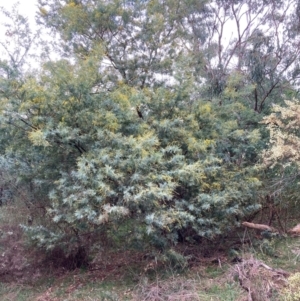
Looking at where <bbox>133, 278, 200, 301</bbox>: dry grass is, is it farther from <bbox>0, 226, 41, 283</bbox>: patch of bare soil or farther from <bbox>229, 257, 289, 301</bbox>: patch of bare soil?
<bbox>0, 226, 41, 283</bbox>: patch of bare soil

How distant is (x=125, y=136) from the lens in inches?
215

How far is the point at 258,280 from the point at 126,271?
107 inches

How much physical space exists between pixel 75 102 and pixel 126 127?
0.90m

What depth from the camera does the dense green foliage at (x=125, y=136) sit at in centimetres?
493

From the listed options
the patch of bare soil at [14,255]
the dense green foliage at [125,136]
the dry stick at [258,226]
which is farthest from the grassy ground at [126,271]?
the dense green foliage at [125,136]

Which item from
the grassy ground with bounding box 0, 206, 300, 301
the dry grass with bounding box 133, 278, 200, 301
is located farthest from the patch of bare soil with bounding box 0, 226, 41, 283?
the dry grass with bounding box 133, 278, 200, 301

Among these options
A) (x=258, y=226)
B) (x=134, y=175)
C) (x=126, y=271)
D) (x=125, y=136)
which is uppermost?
(x=125, y=136)

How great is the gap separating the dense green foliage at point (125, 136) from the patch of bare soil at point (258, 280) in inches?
44.9

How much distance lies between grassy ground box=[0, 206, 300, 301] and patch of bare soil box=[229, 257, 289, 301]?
51 centimetres

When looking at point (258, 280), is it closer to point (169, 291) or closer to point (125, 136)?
point (169, 291)

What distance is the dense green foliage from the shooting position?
4934 mm

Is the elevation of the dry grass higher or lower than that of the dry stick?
lower

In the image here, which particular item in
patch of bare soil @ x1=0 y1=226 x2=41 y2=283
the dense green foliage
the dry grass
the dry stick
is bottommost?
the dry grass

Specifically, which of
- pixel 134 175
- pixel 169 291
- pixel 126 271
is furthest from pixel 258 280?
pixel 126 271
